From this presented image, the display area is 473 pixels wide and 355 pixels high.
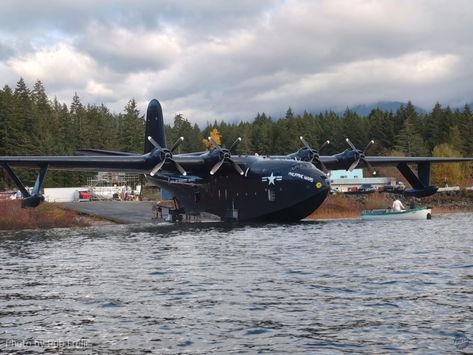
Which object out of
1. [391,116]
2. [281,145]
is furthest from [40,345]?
[281,145]

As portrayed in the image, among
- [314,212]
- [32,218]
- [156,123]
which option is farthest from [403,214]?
[32,218]

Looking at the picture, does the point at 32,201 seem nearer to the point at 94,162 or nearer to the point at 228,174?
the point at 94,162

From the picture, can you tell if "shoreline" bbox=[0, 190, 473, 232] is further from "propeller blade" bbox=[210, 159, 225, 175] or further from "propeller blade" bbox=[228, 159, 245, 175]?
"propeller blade" bbox=[210, 159, 225, 175]

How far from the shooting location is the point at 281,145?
167 metres

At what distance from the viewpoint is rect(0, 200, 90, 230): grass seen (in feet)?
177

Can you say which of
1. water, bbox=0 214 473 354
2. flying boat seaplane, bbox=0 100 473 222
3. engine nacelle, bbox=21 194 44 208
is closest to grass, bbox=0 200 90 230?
flying boat seaplane, bbox=0 100 473 222

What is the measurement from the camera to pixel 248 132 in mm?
180250

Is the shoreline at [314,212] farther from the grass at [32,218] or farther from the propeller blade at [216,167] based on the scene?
the propeller blade at [216,167]

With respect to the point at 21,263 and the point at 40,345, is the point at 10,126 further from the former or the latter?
the point at 40,345

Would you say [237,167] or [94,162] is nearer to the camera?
[94,162]

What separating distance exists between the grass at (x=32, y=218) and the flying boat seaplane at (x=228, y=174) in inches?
357

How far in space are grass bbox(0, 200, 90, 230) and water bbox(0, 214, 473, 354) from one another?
29.7 meters

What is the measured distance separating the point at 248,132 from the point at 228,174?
12937 centimetres

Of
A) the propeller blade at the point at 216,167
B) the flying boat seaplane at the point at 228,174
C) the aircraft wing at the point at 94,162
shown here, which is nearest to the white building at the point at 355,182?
the flying boat seaplane at the point at 228,174
